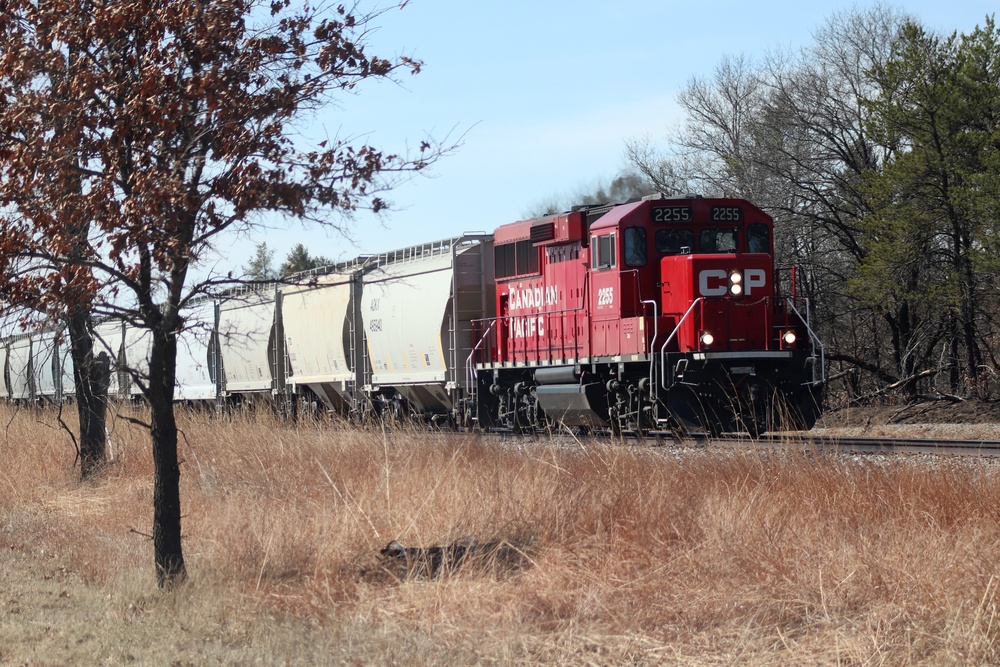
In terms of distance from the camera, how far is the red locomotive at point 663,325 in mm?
14562

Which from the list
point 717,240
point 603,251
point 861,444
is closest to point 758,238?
point 717,240

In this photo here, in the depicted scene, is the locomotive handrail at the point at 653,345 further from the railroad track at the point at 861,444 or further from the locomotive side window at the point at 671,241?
the locomotive side window at the point at 671,241

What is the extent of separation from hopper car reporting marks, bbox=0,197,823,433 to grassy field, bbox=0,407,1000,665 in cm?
277

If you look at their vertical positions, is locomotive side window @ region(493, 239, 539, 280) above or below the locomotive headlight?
above

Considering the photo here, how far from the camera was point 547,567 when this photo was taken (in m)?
7.32

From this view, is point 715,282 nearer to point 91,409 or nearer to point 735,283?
point 735,283

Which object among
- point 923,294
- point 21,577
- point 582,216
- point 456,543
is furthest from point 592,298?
point 923,294

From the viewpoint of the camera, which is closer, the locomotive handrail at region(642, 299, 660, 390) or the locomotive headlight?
the locomotive handrail at region(642, 299, 660, 390)

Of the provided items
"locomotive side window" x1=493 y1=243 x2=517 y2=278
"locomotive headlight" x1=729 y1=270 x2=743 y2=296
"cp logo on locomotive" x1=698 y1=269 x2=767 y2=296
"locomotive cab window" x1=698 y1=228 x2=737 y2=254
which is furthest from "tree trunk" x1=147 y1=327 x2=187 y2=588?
"locomotive side window" x1=493 y1=243 x2=517 y2=278

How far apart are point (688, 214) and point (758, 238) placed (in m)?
1.14

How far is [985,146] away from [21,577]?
2140 centimetres

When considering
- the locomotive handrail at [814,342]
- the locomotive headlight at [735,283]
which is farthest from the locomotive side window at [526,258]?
the locomotive handrail at [814,342]

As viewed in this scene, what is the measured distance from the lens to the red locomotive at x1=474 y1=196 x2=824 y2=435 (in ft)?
47.8

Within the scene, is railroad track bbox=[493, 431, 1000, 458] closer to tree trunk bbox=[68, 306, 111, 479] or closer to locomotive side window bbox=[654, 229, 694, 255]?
locomotive side window bbox=[654, 229, 694, 255]
